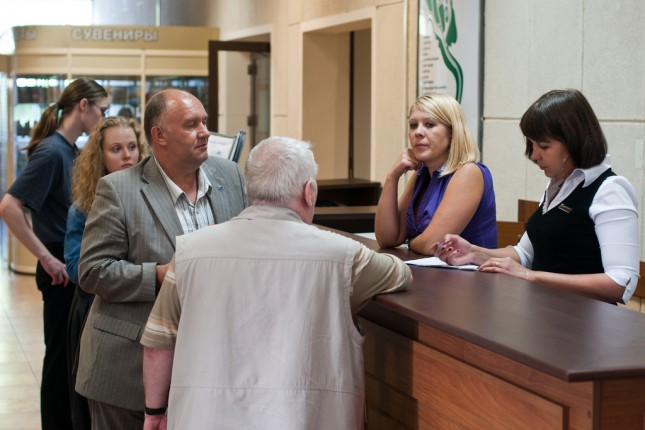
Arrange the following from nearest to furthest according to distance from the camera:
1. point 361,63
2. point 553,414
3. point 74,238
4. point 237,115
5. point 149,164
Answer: point 553,414 < point 149,164 < point 74,238 < point 361,63 < point 237,115

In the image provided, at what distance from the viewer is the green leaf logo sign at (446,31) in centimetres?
654

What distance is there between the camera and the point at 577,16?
532cm

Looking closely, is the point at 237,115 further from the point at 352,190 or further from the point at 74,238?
the point at 74,238

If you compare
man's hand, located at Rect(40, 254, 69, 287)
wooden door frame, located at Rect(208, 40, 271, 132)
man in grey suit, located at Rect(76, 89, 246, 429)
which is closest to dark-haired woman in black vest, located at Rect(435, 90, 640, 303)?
man in grey suit, located at Rect(76, 89, 246, 429)

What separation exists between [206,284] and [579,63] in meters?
3.58

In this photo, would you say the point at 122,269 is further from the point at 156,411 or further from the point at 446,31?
the point at 446,31

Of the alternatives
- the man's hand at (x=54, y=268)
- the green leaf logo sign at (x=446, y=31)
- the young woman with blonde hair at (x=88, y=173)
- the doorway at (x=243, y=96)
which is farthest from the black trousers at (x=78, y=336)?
the doorway at (x=243, y=96)

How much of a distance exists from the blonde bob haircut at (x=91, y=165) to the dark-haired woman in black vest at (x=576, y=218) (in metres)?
1.46

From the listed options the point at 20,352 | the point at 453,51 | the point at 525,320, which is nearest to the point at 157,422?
the point at 525,320

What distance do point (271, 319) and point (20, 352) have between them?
5757 mm

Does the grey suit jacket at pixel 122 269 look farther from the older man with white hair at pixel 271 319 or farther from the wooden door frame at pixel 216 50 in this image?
the wooden door frame at pixel 216 50

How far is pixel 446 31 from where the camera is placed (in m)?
6.70

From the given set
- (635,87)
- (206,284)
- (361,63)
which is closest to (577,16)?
(635,87)

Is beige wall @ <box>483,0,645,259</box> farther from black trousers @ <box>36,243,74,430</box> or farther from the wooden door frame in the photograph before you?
the wooden door frame
